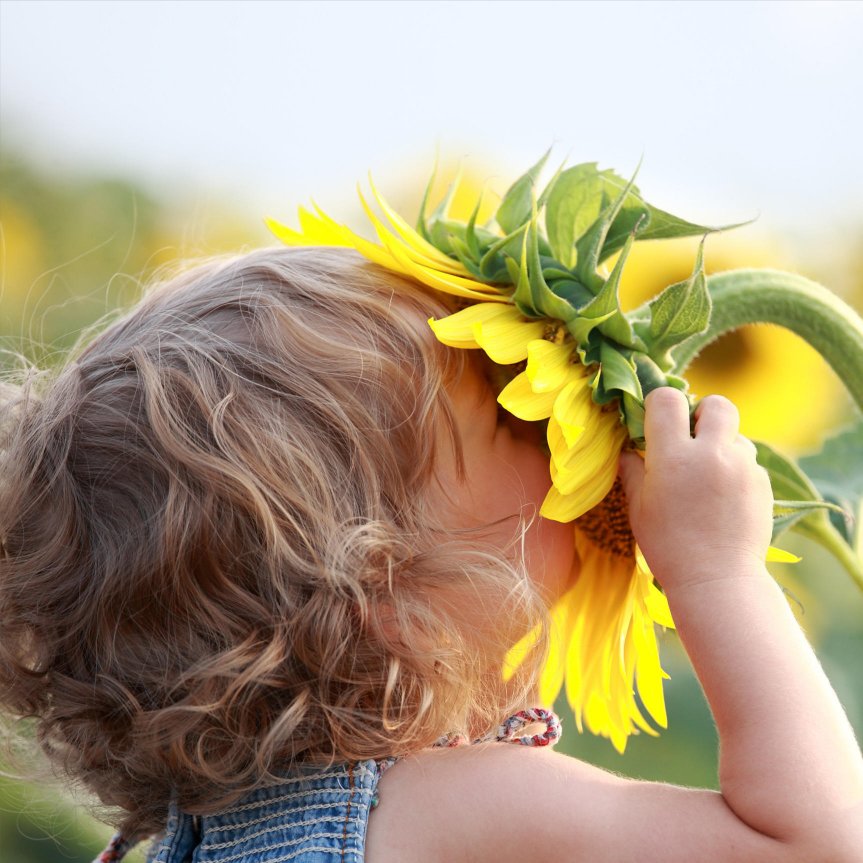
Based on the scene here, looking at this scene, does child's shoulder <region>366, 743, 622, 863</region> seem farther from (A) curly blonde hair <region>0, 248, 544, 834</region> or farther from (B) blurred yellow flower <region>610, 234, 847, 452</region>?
(B) blurred yellow flower <region>610, 234, 847, 452</region>

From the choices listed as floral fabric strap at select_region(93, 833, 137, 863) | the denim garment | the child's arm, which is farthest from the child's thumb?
floral fabric strap at select_region(93, 833, 137, 863)

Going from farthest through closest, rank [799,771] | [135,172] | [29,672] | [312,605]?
[135,172] < [29,672] < [312,605] < [799,771]

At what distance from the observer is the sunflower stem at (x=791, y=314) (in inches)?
43.6

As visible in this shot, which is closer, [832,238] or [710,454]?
[710,454]

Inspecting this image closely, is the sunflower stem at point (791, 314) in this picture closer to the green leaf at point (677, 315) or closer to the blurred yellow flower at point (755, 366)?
the green leaf at point (677, 315)

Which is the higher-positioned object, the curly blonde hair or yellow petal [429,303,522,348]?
yellow petal [429,303,522,348]

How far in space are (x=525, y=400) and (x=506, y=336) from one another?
0.06 m

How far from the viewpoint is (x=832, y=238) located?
213 centimetres

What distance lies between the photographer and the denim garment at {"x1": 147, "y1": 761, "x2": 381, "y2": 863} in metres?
1.03

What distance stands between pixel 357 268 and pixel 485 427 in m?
A: 0.20

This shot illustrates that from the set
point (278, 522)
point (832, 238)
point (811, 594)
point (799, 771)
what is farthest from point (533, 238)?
point (811, 594)

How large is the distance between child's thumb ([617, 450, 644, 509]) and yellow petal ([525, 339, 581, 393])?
11 centimetres

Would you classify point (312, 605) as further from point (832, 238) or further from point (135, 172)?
point (832, 238)

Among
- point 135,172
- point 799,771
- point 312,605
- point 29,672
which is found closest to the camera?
point 799,771
